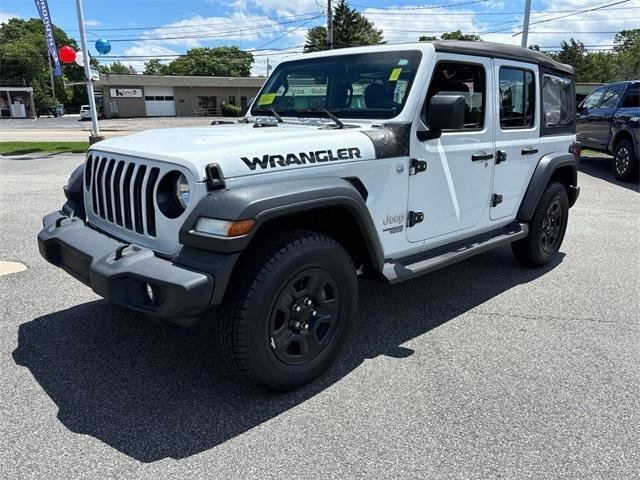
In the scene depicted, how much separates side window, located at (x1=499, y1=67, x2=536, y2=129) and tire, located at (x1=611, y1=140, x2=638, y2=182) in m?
6.59

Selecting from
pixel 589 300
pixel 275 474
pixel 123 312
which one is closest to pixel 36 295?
pixel 123 312

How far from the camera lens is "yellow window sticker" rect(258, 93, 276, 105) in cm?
425

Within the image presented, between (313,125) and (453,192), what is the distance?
112 centimetres

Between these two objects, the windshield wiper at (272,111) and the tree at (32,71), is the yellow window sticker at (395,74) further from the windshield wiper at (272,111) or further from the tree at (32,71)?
the tree at (32,71)

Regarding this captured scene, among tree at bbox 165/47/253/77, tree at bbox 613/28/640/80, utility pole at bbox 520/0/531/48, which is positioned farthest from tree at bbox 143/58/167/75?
utility pole at bbox 520/0/531/48

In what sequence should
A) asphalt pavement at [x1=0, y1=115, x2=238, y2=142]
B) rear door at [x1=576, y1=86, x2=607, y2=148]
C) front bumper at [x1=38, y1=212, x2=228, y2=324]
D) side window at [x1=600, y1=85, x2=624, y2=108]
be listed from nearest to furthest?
front bumper at [x1=38, y1=212, x2=228, y2=324], side window at [x1=600, y1=85, x2=624, y2=108], rear door at [x1=576, y1=86, x2=607, y2=148], asphalt pavement at [x1=0, y1=115, x2=238, y2=142]

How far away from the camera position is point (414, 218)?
11.1 feet

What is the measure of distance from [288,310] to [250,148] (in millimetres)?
881

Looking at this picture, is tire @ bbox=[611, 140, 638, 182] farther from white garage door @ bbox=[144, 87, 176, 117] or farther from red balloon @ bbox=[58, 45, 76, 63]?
white garage door @ bbox=[144, 87, 176, 117]

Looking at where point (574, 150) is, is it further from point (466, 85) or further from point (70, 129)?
point (70, 129)

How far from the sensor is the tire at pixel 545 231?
4.73 m

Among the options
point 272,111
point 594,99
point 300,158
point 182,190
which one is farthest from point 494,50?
point 594,99

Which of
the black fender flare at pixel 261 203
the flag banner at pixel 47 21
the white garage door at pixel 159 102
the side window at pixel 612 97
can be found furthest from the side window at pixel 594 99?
the white garage door at pixel 159 102

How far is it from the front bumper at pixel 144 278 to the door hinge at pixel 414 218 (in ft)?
4.71
